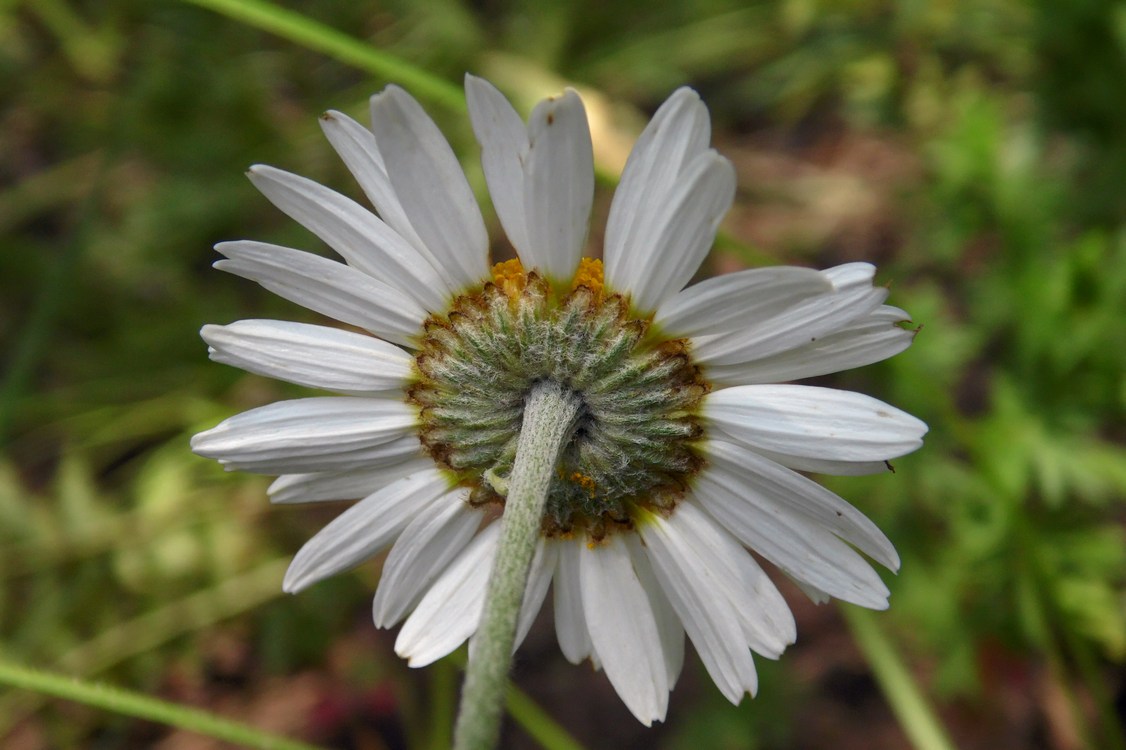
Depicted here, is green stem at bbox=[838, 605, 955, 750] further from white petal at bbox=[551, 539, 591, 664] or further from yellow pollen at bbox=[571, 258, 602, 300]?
yellow pollen at bbox=[571, 258, 602, 300]

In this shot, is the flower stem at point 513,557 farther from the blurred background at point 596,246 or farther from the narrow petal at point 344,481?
the blurred background at point 596,246

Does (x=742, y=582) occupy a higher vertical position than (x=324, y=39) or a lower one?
lower

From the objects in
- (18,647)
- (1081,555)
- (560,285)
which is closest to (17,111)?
(18,647)

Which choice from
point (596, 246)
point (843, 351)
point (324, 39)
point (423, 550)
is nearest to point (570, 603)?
point (423, 550)

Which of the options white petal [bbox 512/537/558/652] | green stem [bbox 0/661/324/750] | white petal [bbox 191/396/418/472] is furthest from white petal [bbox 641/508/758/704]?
green stem [bbox 0/661/324/750]

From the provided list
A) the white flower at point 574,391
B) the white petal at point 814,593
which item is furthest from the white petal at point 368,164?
the white petal at point 814,593

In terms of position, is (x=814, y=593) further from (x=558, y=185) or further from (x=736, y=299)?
(x=558, y=185)

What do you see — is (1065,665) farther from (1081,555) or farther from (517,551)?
(517,551)
